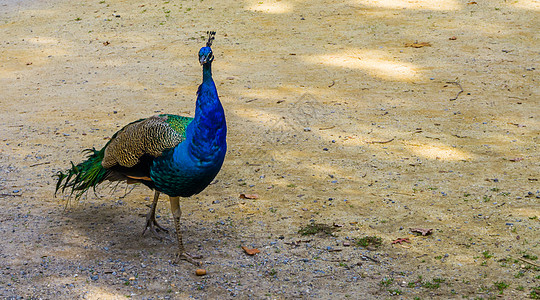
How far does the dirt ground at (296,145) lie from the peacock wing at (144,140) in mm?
780

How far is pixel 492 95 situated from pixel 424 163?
2.39m

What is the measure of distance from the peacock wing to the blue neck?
18 cm

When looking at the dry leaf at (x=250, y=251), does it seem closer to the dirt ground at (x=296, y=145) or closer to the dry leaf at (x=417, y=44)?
the dirt ground at (x=296, y=145)

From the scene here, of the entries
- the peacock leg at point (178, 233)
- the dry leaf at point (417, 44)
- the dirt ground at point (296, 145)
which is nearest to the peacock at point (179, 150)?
the peacock leg at point (178, 233)

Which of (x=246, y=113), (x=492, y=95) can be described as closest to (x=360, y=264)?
(x=246, y=113)

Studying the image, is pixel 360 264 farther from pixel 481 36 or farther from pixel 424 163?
pixel 481 36

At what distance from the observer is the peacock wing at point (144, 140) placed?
4633mm

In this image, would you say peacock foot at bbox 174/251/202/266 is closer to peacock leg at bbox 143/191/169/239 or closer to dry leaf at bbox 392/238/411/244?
peacock leg at bbox 143/191/169/239

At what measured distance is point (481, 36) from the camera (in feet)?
33.9

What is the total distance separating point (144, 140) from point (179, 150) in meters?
0.42

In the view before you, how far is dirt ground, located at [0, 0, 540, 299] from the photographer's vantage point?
15.4ft

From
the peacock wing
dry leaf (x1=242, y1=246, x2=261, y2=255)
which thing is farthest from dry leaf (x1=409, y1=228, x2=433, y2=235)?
the peacock wing

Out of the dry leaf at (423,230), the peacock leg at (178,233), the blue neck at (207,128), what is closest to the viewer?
the blue neck at (207,128)

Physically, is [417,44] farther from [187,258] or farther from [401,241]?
[187,258]
